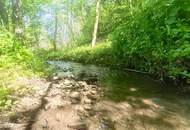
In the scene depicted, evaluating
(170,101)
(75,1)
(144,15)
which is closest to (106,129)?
(170,101)

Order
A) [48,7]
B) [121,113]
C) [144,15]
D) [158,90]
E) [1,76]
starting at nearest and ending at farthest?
1. [121,113]
2. [1,76]
3. [158,90]
4. [144,15]
5. [48,7]

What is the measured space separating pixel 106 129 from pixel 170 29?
14.2 feet

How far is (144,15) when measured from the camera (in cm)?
945

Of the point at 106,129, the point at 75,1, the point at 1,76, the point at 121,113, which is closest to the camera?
the point at 106,129

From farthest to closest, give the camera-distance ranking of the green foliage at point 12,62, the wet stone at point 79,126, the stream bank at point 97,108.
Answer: the green foliage at point 12,62 < the stream bank at point 97,108 < the wet stone at point 79,126

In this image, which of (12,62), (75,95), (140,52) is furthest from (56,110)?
(140,52)

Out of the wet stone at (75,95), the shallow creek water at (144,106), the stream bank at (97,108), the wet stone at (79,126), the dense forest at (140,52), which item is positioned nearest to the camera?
the wet stone at (79,126)

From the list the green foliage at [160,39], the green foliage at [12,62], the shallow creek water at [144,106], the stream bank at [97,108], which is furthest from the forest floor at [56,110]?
the green foliage at [160,39]

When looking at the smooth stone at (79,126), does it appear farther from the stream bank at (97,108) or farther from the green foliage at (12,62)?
the green foliage at (12,62)

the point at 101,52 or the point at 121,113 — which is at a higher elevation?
the point at 101,52

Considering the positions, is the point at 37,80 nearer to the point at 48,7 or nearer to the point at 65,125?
the point at 65,125

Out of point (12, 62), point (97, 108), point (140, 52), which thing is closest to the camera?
point (97, 108)

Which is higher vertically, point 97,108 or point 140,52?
point 140,52

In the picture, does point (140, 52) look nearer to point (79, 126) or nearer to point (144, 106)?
point (144, 106)
